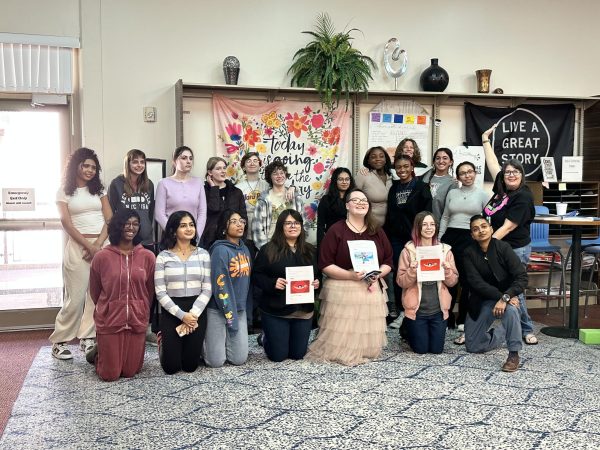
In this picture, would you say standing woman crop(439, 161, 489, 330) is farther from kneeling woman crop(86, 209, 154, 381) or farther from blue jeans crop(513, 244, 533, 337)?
kneeling woman crop(86, 209, 154, 381)

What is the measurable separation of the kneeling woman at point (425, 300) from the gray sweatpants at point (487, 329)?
19 centimetres

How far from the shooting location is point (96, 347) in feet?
13.1

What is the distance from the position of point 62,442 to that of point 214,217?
238cm

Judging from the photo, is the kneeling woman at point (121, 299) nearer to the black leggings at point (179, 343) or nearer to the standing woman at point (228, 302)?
the black leggings at point (179, 343)

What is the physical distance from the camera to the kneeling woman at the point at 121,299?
3793 mm

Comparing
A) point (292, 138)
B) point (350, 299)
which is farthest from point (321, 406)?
point (292, 138)

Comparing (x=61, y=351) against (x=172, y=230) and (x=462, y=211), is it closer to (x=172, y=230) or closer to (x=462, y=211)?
(x=172, y=230)

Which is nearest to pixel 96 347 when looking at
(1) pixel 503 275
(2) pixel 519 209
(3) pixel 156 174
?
(3) pixel 156 174

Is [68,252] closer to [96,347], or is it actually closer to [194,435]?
[96,347]

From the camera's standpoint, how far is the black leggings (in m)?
3.87

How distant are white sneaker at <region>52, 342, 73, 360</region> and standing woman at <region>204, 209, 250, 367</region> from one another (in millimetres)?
1006

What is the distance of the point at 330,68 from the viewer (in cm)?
551

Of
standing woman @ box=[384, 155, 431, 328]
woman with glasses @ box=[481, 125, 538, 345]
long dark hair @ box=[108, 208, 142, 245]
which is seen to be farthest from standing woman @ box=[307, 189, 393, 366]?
long dark hair @ box=[108, 208, 142, 245]

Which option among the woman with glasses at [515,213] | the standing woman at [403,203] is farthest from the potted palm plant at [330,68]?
the woman with glasses at [515,213]
